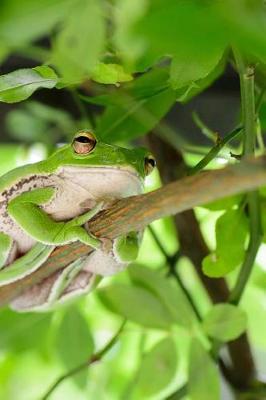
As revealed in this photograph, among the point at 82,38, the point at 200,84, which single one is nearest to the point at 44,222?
the point at 200,84

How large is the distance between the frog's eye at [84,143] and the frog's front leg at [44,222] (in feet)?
0.14

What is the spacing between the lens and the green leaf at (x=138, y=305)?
53 cm

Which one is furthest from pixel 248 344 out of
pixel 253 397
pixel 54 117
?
pixel 54 117

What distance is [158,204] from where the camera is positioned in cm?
33

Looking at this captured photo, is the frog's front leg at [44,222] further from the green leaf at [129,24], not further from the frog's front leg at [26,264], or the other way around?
the green leaf at [129,24]

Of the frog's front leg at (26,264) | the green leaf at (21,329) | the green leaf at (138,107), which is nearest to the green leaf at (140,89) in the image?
the green leaf at (138,107)

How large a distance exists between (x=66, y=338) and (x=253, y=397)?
0.16 m

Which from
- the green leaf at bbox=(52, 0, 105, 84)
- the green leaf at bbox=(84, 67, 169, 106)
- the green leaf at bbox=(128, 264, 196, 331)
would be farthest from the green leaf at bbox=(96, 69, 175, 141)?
the green leaf at bbox=(52, 0, 105, 84)

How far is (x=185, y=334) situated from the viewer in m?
0.53

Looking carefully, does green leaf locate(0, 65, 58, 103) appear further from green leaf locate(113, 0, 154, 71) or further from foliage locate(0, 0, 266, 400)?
green leaf locate(113, 0, 154, 71)

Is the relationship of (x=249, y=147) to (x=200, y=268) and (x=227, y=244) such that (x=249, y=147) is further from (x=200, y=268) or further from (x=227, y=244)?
(x=200, y=268)

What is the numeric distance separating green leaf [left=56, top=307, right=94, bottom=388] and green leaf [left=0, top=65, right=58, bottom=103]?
31cm

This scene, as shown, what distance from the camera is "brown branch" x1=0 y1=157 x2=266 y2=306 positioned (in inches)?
10.2

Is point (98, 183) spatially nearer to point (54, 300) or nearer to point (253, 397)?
point (54, 300)
